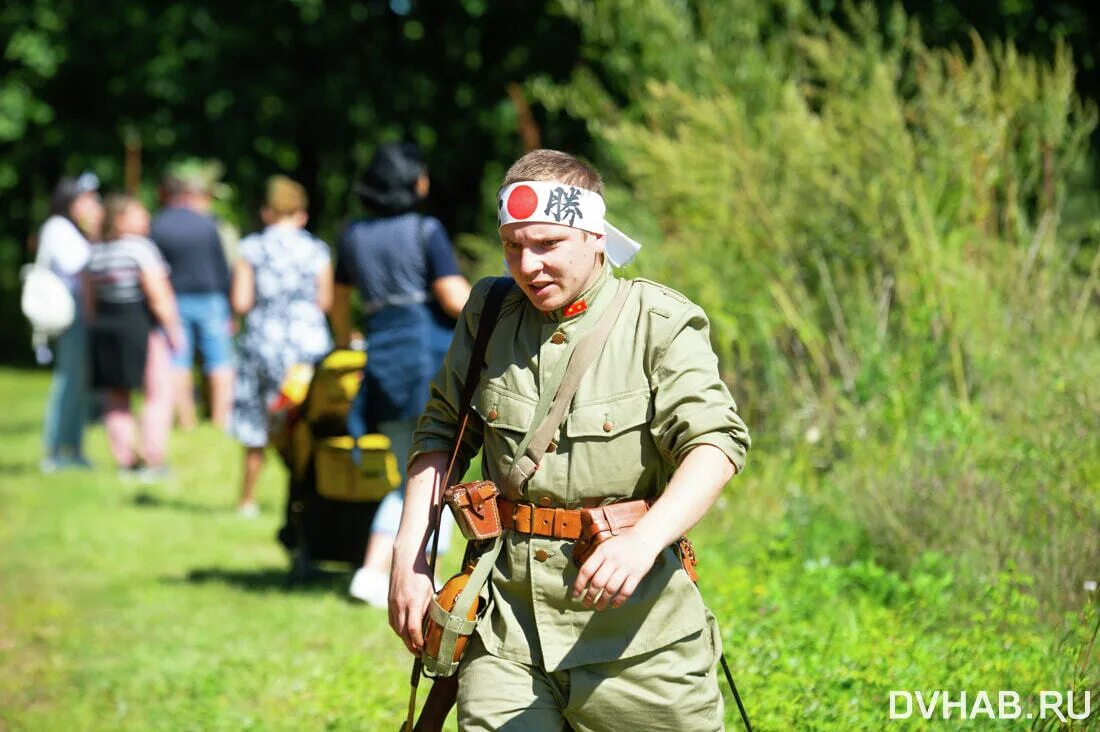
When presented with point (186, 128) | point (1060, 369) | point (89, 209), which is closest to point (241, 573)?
point (1060, 369)

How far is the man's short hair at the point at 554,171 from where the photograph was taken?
3357 millimetres

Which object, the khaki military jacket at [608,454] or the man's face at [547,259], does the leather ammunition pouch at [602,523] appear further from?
the man's face at [547,259]

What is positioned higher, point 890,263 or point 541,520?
point 890,263

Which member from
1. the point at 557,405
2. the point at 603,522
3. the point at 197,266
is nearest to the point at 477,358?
the point at 557,405

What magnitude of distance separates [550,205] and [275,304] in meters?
6.21

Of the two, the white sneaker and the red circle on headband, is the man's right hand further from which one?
the white sneaker

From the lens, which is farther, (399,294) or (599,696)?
(399,294)

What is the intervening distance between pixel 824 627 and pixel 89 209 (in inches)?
347

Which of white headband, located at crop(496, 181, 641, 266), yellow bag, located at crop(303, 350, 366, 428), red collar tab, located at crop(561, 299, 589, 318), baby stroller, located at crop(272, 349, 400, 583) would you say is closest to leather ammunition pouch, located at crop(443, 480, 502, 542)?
red collar tab, located at crop(561, 299, 589, 318)

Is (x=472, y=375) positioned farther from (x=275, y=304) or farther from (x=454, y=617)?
(x=275, y=304)

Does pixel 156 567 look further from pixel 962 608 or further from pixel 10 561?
pixel 962 608

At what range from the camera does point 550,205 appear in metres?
3.32

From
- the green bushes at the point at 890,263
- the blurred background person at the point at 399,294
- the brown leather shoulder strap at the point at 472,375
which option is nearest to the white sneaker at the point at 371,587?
the blurred background person at the point at 399,294

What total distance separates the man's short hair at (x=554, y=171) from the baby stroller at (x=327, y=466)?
359 centimetres
